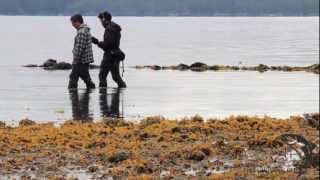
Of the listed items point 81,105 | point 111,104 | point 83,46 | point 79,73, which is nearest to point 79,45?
point 83,46

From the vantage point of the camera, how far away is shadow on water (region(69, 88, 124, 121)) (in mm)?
19750

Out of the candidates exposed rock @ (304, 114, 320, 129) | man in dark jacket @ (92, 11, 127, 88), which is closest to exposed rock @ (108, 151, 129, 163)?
exposed rock @ (304, 114, 320, 129)

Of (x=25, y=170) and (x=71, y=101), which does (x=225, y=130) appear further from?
(x=71, y=101)

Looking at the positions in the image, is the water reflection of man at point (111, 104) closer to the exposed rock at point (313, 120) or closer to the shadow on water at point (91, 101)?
the shadow on water at point (91, 101)

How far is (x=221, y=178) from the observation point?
→ 1154 cm

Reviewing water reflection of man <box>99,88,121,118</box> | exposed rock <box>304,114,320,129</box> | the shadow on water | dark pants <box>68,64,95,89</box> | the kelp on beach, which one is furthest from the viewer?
dark pants <box>68,64,95,89</box>

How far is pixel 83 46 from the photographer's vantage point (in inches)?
1013

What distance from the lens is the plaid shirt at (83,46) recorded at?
25.7 m

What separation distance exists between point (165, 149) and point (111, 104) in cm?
824

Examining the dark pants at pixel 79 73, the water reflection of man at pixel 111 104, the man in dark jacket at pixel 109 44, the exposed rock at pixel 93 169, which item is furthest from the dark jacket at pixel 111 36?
the exposed rock at pixel 93 169

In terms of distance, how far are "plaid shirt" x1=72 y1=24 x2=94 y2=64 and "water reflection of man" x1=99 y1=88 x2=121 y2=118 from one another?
1.06 meters

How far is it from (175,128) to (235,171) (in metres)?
4.09

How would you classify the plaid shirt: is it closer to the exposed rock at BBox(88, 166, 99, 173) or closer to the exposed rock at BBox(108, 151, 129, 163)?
the exposed rock at BBox(108, 151, 129, 163)

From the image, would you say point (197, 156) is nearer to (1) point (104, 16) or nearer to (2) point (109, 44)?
(1) point (104, 16)
